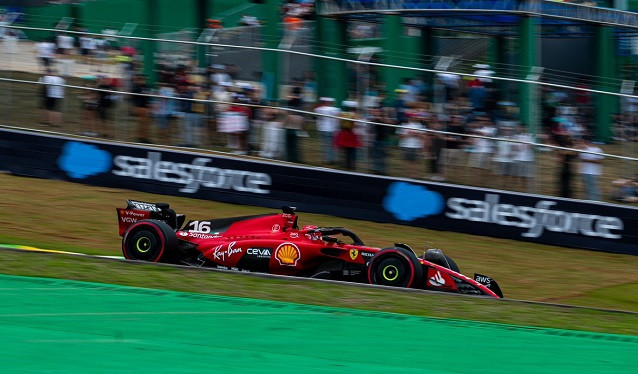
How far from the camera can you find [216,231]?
12.0 metres

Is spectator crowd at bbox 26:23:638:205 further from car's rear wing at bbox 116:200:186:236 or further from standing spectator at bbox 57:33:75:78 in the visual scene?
car's rear wing at bbox 116:200:186:236

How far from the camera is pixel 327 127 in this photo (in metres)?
17.4

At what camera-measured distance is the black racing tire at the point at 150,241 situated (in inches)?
457

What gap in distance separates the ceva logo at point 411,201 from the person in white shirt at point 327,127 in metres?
1.20

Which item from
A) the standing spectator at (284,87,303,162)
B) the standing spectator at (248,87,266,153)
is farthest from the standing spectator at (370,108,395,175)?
the standing spectator at (248,87,266,153)

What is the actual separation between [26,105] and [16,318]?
11.6m

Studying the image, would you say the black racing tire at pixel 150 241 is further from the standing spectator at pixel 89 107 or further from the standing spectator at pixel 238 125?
the standing spectator at pixel 89 107

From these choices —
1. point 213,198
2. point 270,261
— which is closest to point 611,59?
point 213,198

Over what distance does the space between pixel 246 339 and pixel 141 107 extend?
36.4ft

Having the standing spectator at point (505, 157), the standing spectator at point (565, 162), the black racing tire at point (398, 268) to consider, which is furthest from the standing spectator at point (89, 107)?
the black racing tire at point (398, 268)

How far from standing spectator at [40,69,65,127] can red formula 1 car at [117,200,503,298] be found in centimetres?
743

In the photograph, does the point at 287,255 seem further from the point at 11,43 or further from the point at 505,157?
the point at 11,43

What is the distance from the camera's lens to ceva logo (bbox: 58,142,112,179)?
61.9 feet

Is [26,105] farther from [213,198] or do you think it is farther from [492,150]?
[492,150]
